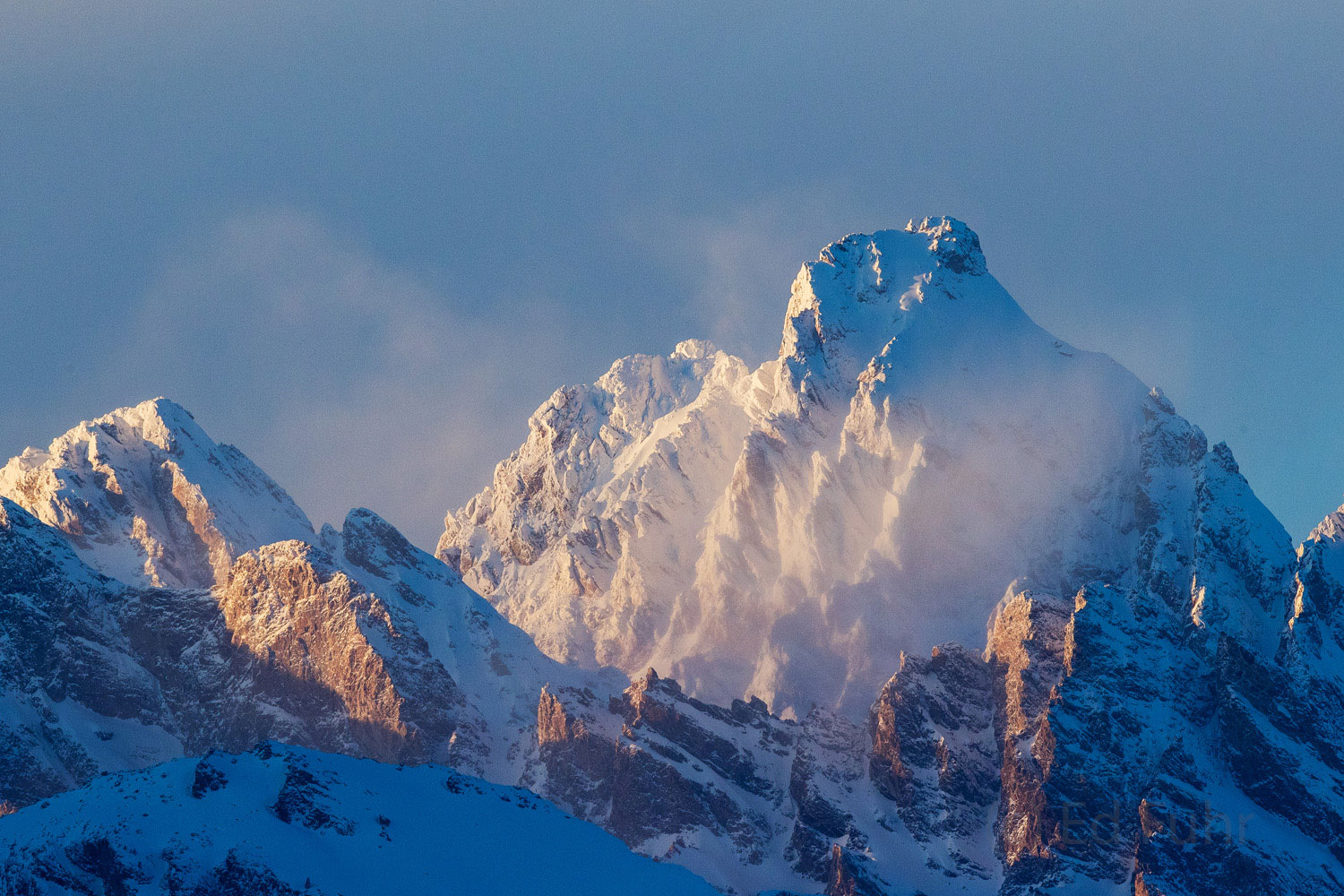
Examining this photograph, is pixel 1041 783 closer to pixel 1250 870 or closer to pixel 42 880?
pixel 1250 870

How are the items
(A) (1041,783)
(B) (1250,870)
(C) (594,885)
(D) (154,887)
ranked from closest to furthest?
1. (D) (154,887)
2. (C) (594,885)
3. (B) (1250,870)
4. (A) (1041,783)

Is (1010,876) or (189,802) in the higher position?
(1010,876)

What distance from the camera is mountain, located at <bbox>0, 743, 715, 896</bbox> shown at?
136250 millimetres

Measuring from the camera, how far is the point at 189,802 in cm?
14262

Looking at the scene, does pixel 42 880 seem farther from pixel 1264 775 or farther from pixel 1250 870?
pixel 1264 775

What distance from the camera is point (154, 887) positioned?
13500cm

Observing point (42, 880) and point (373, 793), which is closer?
point (42, 880)

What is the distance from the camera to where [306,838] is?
143 meters

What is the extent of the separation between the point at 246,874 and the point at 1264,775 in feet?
380

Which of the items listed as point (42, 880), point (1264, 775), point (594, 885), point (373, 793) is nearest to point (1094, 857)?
point (1264, 775)


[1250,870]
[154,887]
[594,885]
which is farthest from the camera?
[1250,870]

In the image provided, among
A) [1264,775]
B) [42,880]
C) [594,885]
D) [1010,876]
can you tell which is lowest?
[42,880]

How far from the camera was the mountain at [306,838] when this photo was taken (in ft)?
447

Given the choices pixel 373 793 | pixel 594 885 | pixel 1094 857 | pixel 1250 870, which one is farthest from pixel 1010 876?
pixel 373 793
